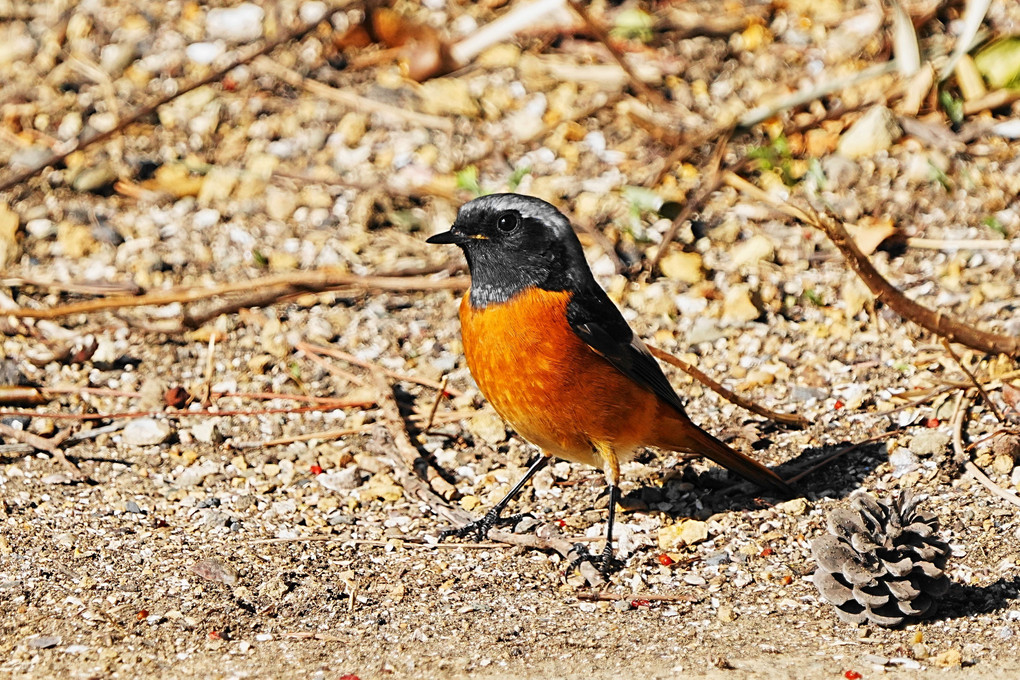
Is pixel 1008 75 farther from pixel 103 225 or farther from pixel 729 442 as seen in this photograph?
pixel 103 225

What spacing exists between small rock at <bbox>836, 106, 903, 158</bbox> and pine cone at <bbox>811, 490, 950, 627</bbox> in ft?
11.0

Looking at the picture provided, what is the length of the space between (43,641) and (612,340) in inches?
87.9

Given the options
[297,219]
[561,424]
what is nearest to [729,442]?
[561,424]

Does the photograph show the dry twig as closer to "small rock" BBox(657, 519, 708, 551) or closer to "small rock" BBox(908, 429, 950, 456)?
"small rock" BBox(657, 519, 708, 551)

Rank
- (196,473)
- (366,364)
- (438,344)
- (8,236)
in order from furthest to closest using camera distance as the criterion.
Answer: (8,236)
(438,344)
(366,364)
(196,473)

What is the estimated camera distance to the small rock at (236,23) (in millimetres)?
8141

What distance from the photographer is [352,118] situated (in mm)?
7582

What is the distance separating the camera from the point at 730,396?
5.09 metres

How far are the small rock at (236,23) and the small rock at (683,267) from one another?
3.41m

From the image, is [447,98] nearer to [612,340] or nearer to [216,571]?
[612,340]

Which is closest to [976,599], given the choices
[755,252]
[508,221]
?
[508,221]

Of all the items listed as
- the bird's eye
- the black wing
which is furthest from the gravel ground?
the bird's eye

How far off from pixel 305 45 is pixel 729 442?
4.39 m

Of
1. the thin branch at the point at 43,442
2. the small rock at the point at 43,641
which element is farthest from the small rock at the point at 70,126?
the small rock at the point at 43,641
